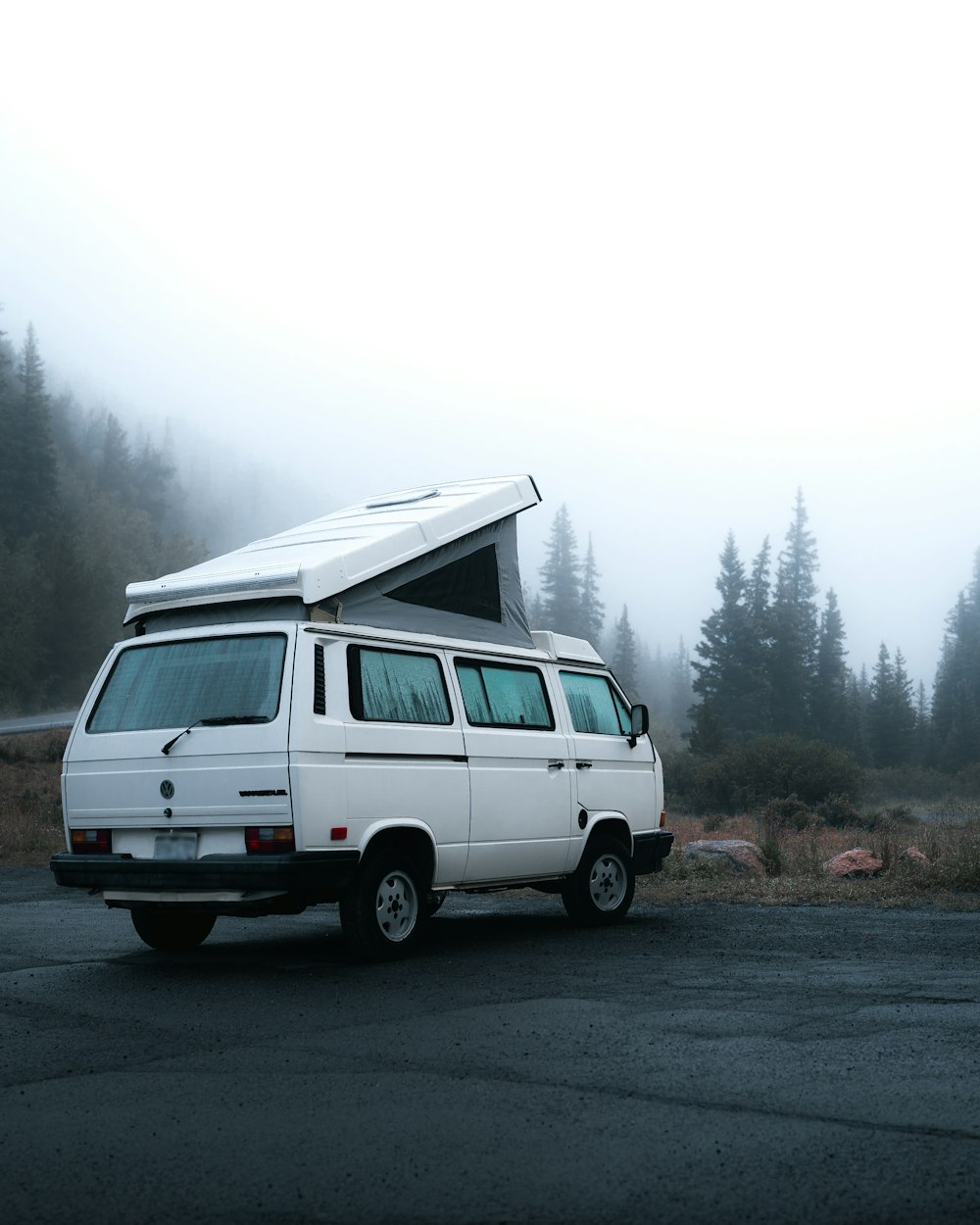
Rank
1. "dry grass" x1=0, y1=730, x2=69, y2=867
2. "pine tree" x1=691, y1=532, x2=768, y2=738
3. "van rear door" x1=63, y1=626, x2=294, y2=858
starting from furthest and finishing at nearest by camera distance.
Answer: "pine tree" x1=691, y1=532, x2=768, y2=738
"dry grass" x1=0, y1=730, x2=69, y2=867
"van rear door" x1=63, y1=626, x2=294, y2=858

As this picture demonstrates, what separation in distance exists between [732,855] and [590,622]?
81.1 m

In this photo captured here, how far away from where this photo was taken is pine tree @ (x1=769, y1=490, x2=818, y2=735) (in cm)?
7562

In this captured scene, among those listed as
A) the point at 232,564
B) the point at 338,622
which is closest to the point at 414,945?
the point at 338,622

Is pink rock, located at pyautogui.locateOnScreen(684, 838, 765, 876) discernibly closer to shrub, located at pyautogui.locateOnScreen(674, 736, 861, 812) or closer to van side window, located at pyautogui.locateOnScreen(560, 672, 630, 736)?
van side window, located at pyautogui.locateOnScreen(560, 672, 630, 736)

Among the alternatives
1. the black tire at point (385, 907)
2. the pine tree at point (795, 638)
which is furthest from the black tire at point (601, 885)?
the pine tree at point (795, 638)

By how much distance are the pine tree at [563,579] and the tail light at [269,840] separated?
84896 mm

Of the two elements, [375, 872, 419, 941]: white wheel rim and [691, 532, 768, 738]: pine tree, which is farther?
[691, 532, 768, 738]: pine tree

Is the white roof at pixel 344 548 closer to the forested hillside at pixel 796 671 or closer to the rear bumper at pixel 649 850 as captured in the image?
the rear bumper at pixel 649 850

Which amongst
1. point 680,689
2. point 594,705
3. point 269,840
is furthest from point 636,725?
point 680,689

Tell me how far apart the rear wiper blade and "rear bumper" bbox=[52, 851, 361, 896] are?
76 cm

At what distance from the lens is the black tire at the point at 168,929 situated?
373 inches

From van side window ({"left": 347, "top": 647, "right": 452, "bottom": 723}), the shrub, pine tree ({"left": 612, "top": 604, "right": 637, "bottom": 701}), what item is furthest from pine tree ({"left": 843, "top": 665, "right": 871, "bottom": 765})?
van side window ({"left": 347, "top": 647, "right": 452, "bottom": 723})

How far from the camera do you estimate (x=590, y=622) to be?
9744 cm

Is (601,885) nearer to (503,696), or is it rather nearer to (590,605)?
(503,696)
